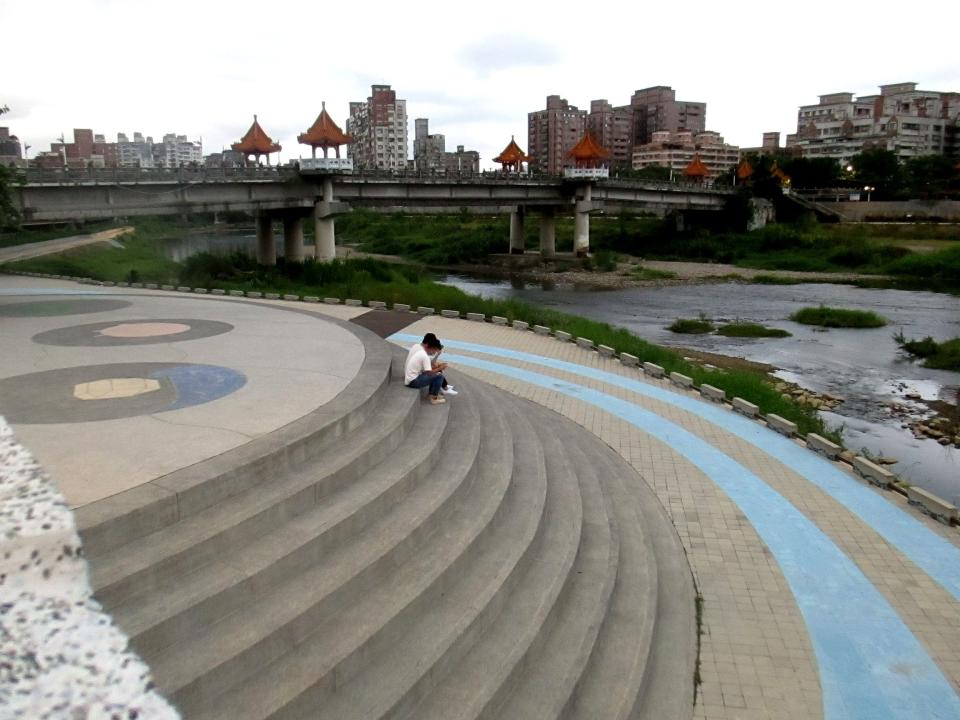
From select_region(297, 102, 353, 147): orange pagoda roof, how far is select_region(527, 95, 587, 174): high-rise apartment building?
111m

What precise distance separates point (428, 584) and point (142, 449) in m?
2.74

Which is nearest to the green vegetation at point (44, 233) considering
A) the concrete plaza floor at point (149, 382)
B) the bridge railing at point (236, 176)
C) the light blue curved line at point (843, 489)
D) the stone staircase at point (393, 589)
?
the bridge railing at point (236, 176)

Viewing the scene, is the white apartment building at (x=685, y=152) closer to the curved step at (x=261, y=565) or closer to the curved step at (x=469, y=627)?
the curved step at (x=469, y=627)

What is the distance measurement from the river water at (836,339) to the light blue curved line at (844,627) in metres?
4.47

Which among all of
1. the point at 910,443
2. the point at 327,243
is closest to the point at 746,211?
the point at 327,243

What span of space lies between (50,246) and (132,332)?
42.2 meters

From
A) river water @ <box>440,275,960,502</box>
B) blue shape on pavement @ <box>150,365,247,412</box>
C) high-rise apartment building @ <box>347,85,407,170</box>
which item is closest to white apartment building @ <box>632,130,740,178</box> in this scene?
high-rise apartment building @ <box>347,85,407,170</box>

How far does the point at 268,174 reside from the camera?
3444 centimetres

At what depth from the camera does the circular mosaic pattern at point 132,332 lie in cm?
1116

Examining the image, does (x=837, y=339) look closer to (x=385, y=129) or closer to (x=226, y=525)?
(x=226, y=525)

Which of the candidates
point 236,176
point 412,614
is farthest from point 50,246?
point 412,614

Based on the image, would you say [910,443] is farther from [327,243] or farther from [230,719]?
[327,243]

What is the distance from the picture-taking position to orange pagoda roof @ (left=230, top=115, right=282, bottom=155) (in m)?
40.3

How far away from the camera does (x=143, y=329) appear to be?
12.4 meters
